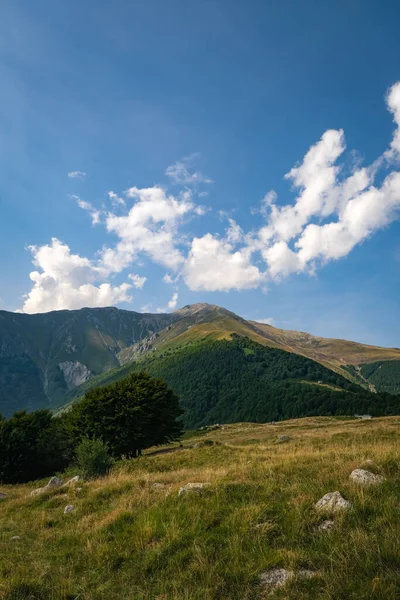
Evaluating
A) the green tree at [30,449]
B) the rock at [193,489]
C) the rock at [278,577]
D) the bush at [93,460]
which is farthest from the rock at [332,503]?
the green tree at [30,449]

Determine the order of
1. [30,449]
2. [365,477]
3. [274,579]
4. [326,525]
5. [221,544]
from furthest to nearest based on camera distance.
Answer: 1. [30,449]
2. [365,477]
3. [326,525]
4. [221,544]
5. [274,579]

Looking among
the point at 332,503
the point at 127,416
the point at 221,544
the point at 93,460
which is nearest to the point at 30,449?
the point at 127,416

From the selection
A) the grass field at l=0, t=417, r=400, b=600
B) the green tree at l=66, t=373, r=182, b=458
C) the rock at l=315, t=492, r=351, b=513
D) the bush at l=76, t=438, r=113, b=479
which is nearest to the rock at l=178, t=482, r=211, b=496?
the grass field at l=0, t=417, r=400, b=600

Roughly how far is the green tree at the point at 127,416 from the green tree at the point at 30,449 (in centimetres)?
365

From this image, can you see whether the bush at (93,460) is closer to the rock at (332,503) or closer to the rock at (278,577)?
the rock at (332,503)

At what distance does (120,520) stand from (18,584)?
126 inches

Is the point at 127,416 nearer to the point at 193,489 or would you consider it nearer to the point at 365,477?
the point at 193,489

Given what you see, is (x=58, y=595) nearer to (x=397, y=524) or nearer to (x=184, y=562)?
(x=184, y=562)

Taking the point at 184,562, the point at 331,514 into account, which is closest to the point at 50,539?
the point at 184,562

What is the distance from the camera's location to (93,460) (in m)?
21.2

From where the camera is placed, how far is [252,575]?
20.9 feet

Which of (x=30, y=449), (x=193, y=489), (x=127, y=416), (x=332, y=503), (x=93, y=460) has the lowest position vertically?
(x=30, y=449)

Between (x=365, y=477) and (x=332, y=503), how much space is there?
2.03 m

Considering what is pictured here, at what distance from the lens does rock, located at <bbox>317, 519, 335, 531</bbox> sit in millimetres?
7565
